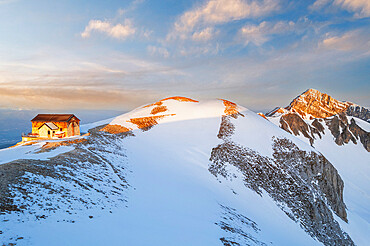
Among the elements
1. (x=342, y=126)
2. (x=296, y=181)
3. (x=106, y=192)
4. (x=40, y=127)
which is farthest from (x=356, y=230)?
(x=342, y=126)

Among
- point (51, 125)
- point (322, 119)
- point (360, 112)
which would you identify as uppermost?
point (360, 112)

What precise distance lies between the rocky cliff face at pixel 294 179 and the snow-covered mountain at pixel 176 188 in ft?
0.73

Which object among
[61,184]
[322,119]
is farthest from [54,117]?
[322,119]

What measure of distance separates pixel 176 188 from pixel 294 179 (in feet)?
81.7

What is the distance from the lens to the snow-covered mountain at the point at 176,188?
9582 mm

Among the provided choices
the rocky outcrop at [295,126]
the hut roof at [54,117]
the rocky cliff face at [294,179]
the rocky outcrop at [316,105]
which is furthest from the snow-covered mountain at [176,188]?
the rocky outcrop at [316,105]

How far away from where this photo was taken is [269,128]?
1784 inches

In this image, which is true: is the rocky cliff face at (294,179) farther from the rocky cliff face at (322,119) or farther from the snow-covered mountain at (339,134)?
the rocky cliff face at (322,119)

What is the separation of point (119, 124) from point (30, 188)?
2972cm

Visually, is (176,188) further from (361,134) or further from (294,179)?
(361,134)

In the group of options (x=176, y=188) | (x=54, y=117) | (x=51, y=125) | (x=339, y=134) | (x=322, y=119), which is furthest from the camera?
(x=322, y=119)

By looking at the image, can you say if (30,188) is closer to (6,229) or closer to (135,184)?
(6,229)

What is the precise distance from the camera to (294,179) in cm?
3178

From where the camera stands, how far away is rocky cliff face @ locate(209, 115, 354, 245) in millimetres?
26672
